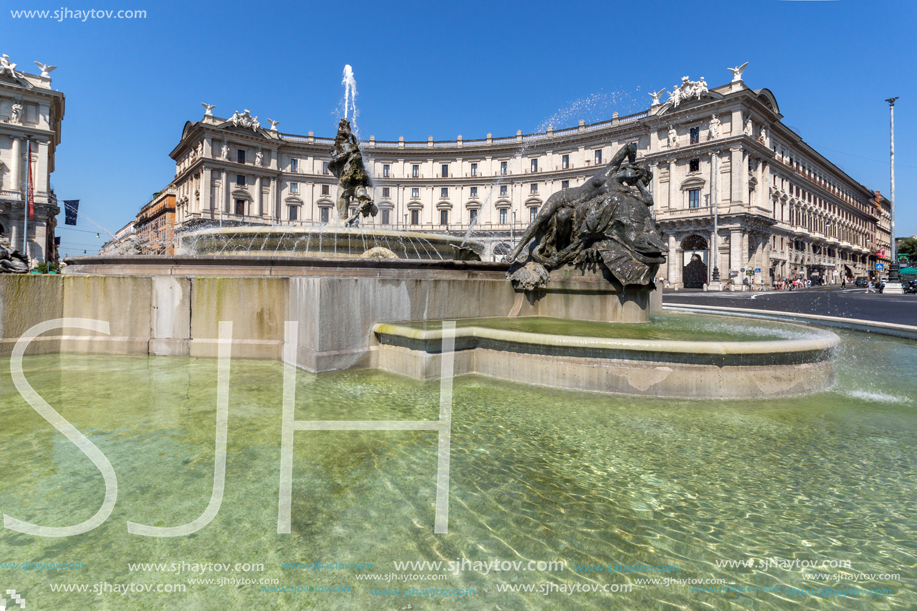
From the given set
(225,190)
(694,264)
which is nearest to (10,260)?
(694,264)

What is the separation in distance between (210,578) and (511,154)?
65.7 m

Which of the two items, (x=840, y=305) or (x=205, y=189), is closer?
(x=840, y=305)

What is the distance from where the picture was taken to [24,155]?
42375mm

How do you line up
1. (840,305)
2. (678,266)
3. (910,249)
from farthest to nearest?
(910,249) → (678,266) → (840,305)

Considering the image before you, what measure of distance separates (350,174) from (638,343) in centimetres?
1024

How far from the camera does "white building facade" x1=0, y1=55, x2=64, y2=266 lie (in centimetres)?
4094

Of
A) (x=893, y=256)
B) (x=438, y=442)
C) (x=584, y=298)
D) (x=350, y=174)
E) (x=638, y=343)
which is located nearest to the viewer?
(x=438, y=442)

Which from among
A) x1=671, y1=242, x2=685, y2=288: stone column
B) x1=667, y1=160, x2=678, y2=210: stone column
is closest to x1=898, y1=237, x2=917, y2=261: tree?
x1=667, y1=160, x2=678, y2=210: stone column

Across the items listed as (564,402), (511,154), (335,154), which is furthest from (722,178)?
(564,402)

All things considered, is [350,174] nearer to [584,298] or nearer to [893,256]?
[584,298]

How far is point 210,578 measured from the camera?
65.2 inches

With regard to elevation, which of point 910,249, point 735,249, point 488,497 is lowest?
point 488,497

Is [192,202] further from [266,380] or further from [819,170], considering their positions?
[819,170]

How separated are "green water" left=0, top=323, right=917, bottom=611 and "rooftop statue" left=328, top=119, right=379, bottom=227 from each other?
29.9ft
